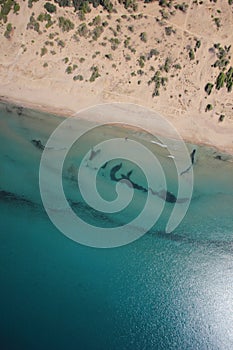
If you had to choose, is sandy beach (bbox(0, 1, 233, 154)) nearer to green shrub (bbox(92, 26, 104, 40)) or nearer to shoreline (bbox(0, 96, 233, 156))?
shoreline (bbox(0, 96, 233, 156))

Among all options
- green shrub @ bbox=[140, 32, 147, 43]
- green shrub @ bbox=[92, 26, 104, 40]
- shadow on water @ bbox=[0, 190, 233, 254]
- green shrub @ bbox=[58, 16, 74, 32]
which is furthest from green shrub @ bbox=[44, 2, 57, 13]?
shadow on water @ bbox=[0, 190, 233, 254]

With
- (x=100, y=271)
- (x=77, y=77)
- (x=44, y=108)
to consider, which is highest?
(x=77, y=77)

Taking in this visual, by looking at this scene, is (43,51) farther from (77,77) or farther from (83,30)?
(83,30)

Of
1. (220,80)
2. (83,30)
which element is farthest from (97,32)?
(220,80)

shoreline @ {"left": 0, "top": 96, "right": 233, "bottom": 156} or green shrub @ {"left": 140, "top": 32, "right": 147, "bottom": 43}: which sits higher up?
green shrub @ {"left": 140, "top": 32, "right": 147, "bottom": 43}

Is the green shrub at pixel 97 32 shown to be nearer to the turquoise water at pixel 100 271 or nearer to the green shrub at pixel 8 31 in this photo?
the green shrub at pixel 8 31

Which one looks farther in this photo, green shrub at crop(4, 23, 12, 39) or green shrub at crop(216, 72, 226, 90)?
green shrub at crop(216, 72, 226, 90)

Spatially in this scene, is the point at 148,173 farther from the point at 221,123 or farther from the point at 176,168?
the point at 221,123
